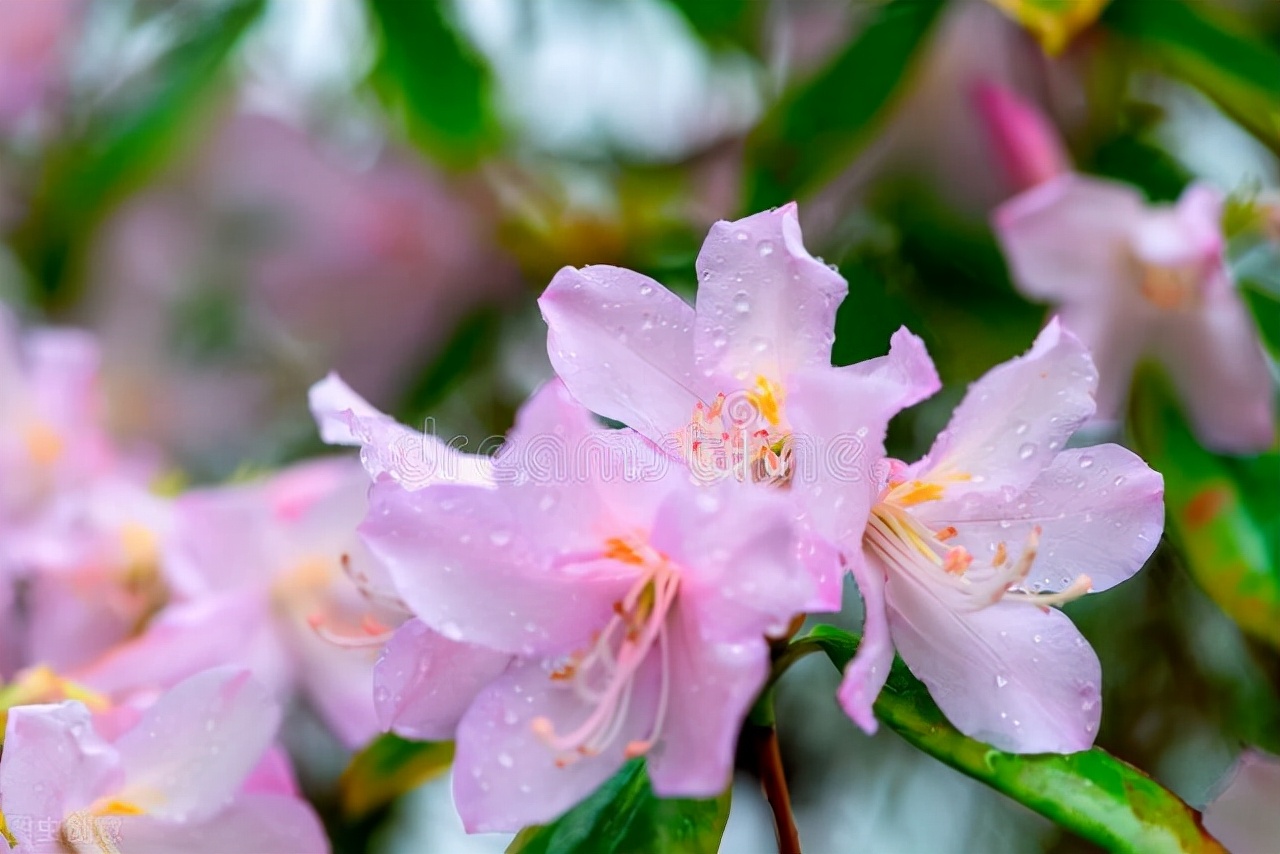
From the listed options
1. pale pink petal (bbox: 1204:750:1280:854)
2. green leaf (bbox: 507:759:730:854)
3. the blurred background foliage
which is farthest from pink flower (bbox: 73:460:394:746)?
pale pink petal (bbox: 1204:750:1280:854)

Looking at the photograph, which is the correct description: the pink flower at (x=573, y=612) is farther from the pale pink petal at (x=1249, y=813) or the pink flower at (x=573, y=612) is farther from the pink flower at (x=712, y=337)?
the pale pink petal at (x=1249, y=813)

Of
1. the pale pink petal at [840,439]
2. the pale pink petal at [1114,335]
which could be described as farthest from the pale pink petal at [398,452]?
the pale pink petal at [1114,335]

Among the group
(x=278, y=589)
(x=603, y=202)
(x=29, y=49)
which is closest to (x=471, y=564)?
(x=278, y=589)

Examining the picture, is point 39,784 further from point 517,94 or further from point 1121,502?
point 517,94

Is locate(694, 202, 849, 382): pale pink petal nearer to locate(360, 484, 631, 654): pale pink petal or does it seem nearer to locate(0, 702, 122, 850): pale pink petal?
locate(360, 484, 631, 654): pale pink petal

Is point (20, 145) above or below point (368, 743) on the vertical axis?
above

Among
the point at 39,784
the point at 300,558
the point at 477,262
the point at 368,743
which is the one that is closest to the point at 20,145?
the point at 477,262

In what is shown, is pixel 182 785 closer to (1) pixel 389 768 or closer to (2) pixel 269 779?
(2) pixel 269 779
